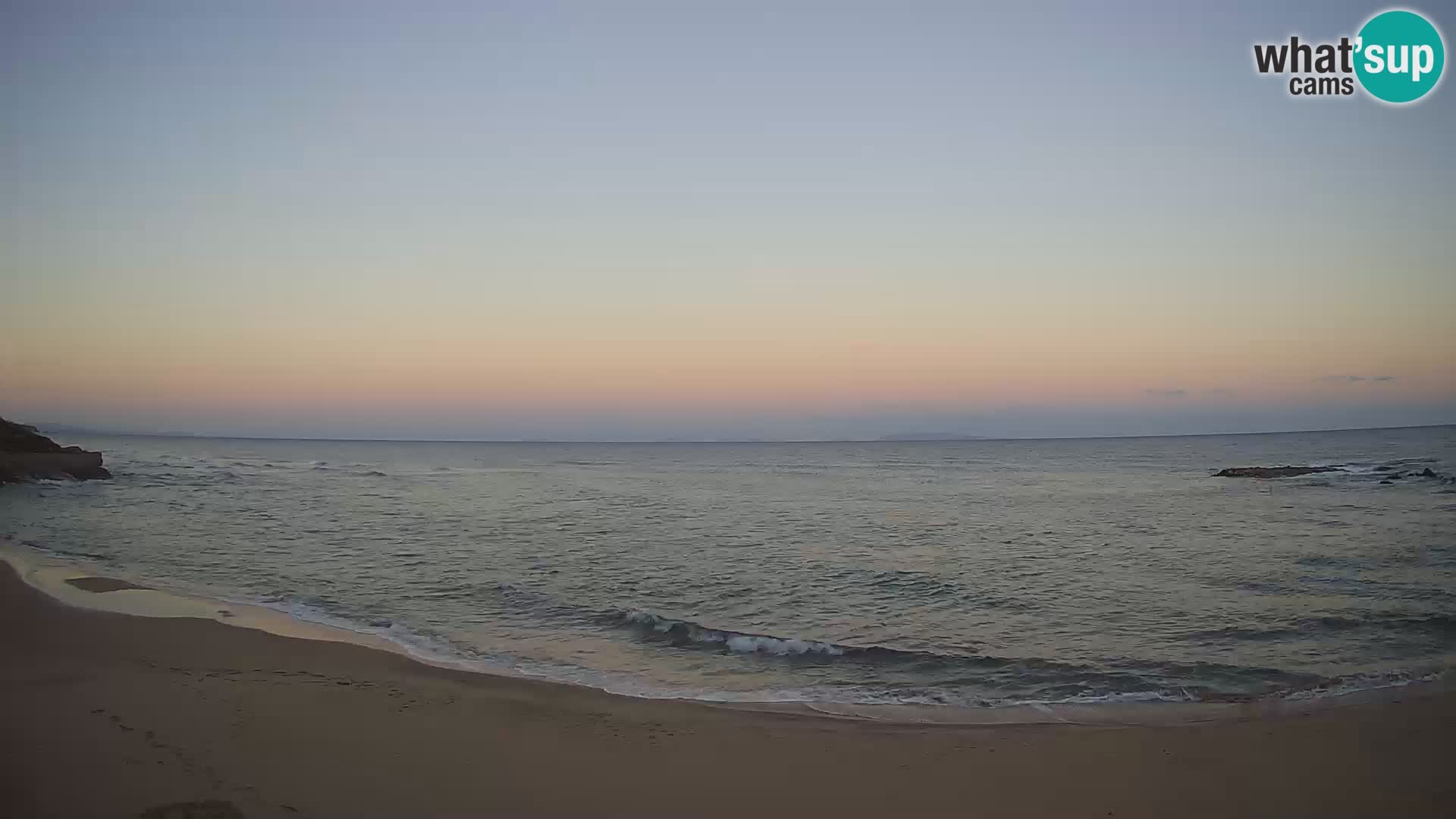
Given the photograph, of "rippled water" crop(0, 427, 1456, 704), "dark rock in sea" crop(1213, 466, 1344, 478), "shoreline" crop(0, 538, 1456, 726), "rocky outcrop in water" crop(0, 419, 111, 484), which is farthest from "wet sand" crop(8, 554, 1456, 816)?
"dark rock in sea" crop(1213, 466, 1344, 478)

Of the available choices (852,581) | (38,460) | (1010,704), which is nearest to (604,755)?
(1010,704)

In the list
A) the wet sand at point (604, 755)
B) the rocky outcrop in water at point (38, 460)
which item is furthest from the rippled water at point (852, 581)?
the rocky outcrop in water at point (38, 460)

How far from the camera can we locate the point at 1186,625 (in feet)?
44.9

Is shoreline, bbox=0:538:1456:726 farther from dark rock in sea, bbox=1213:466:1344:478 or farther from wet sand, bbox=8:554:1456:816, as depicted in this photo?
dark rock in sea, bbox=1213:466:1344:478

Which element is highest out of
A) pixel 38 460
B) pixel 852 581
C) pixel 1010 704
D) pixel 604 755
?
pixel 38 460

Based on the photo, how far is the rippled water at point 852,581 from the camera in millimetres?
11484

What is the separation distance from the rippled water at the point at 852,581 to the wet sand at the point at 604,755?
1.43 m

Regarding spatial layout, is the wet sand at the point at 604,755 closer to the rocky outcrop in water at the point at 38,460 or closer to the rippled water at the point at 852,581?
the rippled water at the point at 852,581

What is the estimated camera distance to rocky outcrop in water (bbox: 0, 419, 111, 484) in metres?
41.9

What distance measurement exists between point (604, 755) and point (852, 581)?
1130 centimetres

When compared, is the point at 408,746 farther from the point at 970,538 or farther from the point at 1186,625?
the point at 970,538

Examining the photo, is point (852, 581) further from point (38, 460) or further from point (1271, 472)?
point (38, 460)

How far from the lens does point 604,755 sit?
26.5 ft

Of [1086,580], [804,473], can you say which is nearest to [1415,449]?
[804,473]
